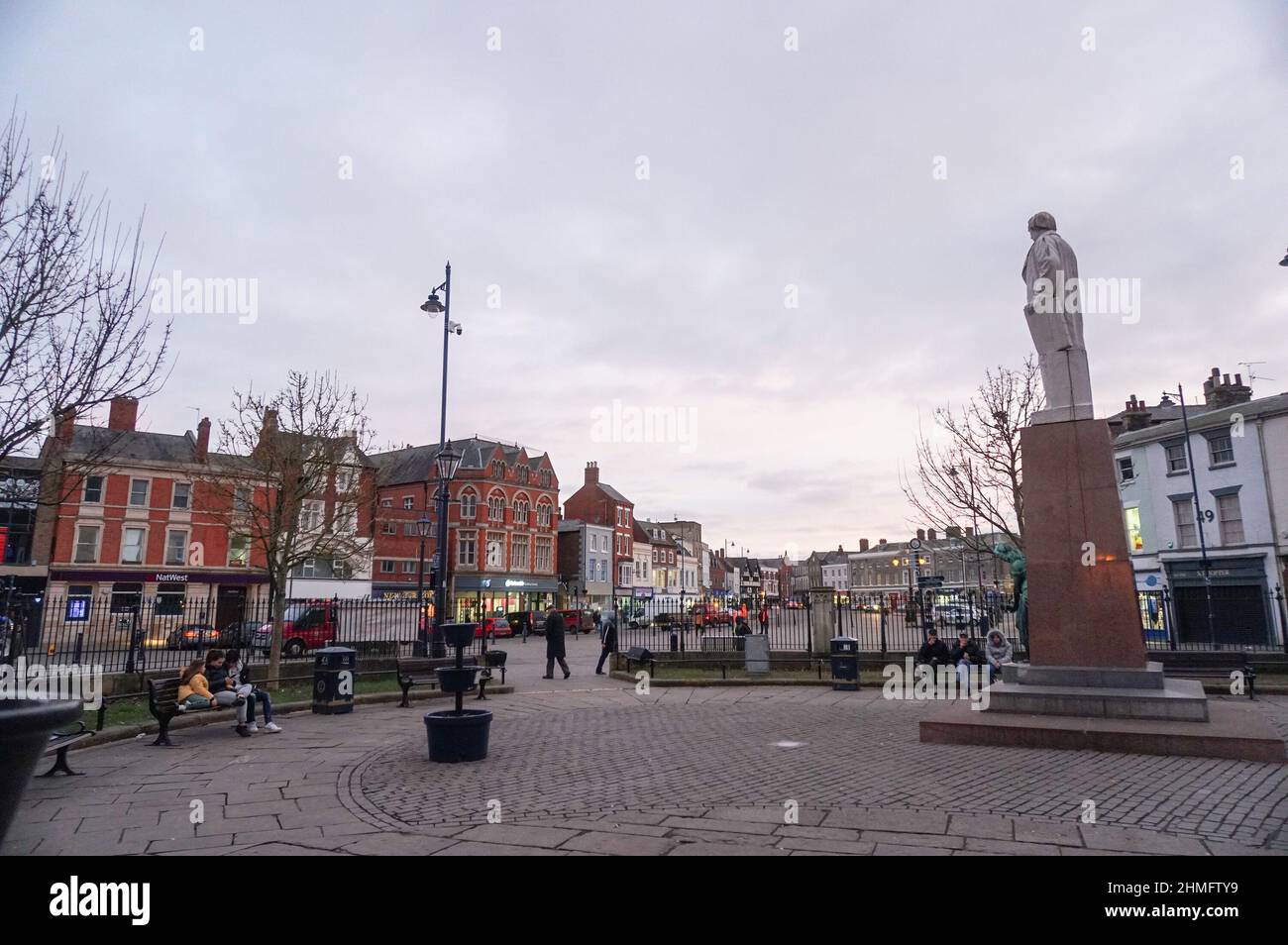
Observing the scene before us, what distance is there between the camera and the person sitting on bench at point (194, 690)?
33.5ft

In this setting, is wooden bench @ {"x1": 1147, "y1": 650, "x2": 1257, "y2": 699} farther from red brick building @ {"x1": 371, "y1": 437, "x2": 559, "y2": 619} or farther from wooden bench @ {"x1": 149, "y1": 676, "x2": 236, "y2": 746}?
red brick building @ {"x1": 371, "y1": 437, "x2": 559, "y2": 619}

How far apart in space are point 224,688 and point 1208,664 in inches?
744

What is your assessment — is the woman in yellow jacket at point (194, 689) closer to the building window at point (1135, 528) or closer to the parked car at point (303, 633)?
the parked car at point (303, 633)

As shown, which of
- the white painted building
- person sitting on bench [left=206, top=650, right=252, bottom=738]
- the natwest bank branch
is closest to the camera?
person sitting on bench [left=206, top=650, right=252, bottom=738]

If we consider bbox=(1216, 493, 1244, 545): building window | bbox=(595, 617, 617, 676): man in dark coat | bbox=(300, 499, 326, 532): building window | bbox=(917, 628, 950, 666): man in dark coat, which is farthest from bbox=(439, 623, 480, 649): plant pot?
bbox=(1216, 493, 1244, 545): building window

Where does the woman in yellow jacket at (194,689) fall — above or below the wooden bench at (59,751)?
above

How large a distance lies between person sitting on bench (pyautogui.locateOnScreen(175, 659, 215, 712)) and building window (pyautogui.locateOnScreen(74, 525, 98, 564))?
3606 centimetres

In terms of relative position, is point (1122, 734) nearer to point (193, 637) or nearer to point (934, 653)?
point (934, 653)

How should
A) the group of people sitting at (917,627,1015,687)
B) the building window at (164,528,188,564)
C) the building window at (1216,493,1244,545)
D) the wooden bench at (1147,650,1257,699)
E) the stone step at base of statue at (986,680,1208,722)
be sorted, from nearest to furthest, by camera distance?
1. the stone step at base of statue at (986,680,1208,722)
2. the wooden bench at (1147,650,1257,699)
3. the group of people sitting at (917,627,1015,687)
4. the building window at (1216,493,1244,545)
5. the building window at (164,528,188,564)

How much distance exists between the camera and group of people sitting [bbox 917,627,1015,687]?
15.2 metres

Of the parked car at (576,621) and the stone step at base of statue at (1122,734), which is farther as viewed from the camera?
the parked car at (576,621)

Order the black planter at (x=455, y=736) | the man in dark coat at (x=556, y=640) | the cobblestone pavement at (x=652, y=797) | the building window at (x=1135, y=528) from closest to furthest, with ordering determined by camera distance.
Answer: the cobblestone pavement at (x=652, y=797), the black planter at (x=455, y=736), the man in dark coat at (x=556, y=640), the building window at (x=1135, y=528)

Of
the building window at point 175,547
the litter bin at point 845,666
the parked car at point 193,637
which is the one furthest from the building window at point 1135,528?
the building window at point 175,547

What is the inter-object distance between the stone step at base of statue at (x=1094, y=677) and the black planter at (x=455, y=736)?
750 centimetres
